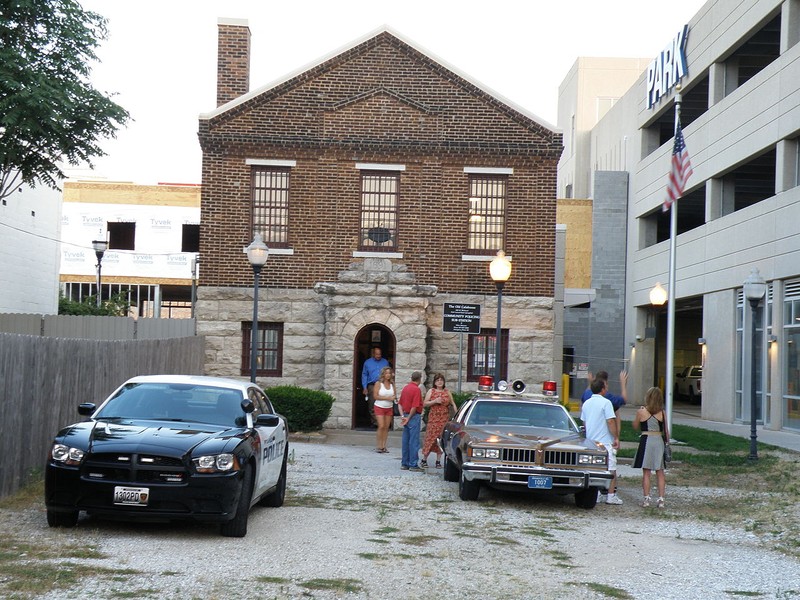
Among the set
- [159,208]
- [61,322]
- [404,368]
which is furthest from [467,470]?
[159,208]

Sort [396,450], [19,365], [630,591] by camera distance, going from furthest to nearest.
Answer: [396,450]
[19,365]
[630,591]

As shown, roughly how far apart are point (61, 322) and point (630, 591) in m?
22.7

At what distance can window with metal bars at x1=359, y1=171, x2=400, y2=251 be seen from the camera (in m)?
26.0

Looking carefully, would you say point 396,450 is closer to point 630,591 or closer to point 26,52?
point 26,52

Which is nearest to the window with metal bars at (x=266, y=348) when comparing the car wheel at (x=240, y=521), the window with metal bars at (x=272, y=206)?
the window with metal bars at (x=272, y=206)

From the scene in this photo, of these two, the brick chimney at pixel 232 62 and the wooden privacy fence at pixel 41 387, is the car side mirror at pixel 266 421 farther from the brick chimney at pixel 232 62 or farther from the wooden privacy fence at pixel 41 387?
the brick chimney at pixel 232 62

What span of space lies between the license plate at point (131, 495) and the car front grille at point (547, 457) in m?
5.22

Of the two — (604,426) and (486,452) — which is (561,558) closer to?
(486,452)

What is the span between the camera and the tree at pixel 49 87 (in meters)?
21.7

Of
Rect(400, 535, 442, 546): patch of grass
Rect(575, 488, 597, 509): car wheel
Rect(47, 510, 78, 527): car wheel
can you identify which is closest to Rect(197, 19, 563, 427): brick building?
Rect(575, 488, 597, 509): car wheel

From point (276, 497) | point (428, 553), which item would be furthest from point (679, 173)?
point (428, 553)

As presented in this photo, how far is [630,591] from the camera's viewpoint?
865 centimetres

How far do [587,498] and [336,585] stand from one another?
20.6 ft

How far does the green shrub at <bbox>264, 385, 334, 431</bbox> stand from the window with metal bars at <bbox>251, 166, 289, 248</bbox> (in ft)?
15.7
